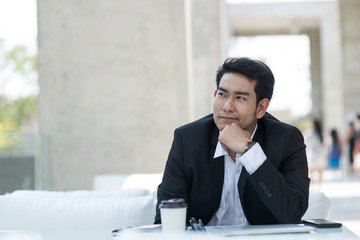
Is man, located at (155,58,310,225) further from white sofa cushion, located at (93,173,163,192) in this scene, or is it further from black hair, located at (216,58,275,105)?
white sofa cushion, located at (93,173,163,192)

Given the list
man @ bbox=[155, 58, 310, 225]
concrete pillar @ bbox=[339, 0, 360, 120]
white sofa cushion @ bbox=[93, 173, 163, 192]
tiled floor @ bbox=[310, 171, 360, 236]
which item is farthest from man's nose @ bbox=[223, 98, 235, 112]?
concrete pillar @ bbox=[339, 0, 360, 120]

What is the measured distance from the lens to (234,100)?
235cm

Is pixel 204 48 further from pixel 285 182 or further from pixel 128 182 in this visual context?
pixel 285 182

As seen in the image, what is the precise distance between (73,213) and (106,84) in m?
3.43

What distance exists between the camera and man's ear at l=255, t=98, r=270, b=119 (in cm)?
246

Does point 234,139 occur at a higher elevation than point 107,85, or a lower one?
lower

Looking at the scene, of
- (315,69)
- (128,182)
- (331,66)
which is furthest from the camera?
(315,69)

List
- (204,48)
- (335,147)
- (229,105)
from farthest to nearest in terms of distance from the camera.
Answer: (335,147) → (204,48) → (229,105)

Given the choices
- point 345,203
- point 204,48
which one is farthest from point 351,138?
point 345,203

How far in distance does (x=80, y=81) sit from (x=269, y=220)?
13.3 feet

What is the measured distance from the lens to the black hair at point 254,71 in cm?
236

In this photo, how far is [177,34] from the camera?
20.6 feet

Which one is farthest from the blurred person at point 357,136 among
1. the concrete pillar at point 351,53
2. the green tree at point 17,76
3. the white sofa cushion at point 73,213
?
the green tree at point 17,76

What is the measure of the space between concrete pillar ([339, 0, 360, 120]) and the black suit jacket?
37.8 ft
